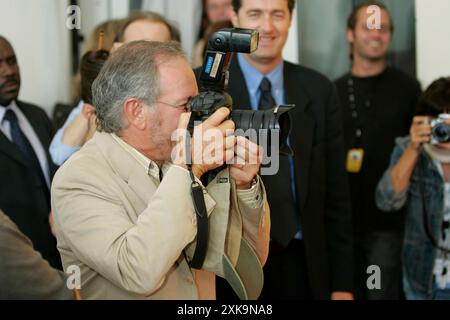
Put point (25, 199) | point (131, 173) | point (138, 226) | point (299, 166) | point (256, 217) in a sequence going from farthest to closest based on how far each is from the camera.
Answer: point (25, 199), point (299, 166), point (256, 217), point (131, 173), point (138, 226)

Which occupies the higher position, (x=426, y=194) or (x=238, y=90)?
(x=238, y=90)

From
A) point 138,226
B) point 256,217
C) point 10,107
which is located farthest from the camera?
point 10,107

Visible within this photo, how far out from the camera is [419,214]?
2217mm

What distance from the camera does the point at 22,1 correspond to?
111 inches

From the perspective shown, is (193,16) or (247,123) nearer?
(247,123)

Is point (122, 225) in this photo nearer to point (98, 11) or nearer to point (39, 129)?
point (39, 129)

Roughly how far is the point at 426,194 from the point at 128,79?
1.19 meters

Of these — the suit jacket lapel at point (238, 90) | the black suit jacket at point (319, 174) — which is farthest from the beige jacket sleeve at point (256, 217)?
the suit jacket lapel at point (238, 90)

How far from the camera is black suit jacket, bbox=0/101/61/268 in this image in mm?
2184

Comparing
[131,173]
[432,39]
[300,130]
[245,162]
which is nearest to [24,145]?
[300,130]
